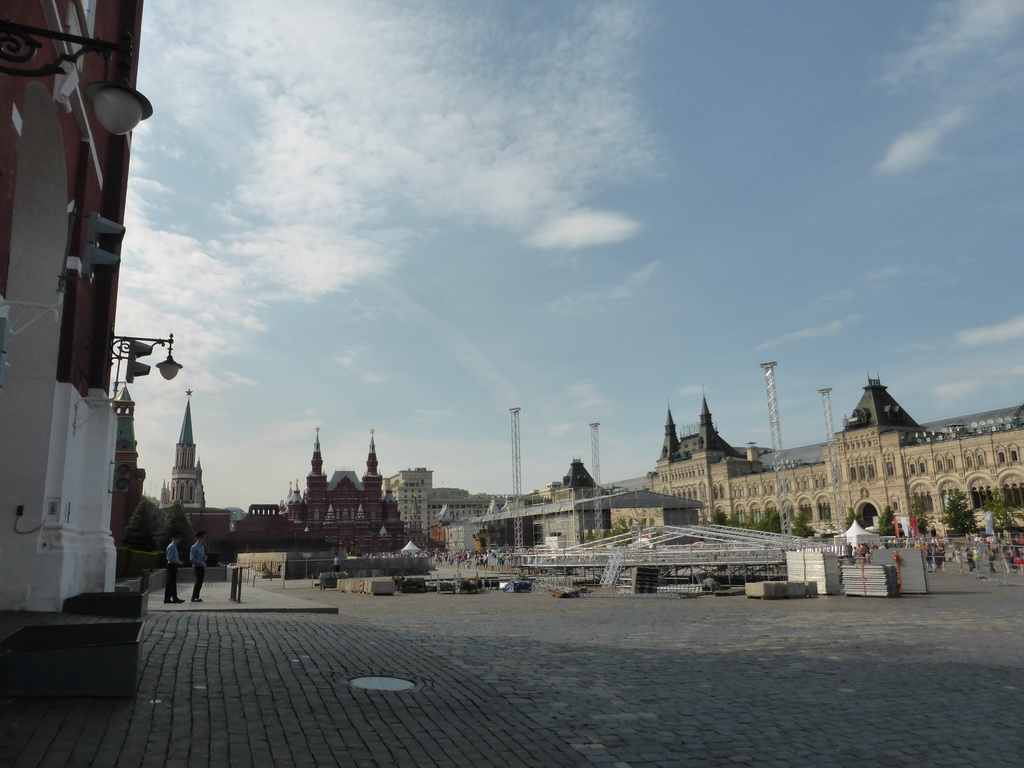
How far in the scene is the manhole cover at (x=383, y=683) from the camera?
7.34m

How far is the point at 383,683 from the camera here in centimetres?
757

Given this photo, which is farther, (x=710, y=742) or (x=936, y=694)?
(x=936, y=694)

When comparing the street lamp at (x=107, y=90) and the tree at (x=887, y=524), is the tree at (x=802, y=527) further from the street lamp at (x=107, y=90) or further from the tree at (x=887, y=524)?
the street lamp at (x=107, y=90)

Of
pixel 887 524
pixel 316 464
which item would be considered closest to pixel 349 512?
pixel 316 464

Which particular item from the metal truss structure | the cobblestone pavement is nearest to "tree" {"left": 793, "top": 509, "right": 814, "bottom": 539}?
the metal truss structure

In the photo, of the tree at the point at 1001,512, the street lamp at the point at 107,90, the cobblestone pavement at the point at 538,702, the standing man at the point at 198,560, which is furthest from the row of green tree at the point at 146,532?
the tree at the point at 1001,512

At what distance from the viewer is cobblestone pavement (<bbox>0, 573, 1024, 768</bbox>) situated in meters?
5.28

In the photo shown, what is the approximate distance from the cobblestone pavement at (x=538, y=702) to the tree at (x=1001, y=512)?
6265 cm

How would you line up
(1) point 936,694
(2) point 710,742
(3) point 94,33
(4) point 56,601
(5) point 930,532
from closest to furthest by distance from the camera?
(2) point 710,742
(1) point 936,694
(4) point 56,601
(3) point 94,33
(5) point 930,532

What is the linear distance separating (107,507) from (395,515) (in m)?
99.9

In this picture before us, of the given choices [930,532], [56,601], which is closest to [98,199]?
[56,601]

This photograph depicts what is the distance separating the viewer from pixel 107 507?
13070 mm

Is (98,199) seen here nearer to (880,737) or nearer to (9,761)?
(9,761)

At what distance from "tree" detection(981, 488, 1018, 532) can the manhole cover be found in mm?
67780
